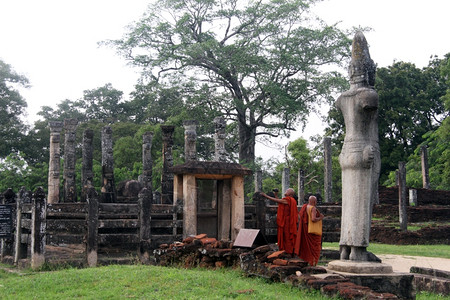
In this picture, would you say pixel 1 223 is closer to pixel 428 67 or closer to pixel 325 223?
pixel 325 223

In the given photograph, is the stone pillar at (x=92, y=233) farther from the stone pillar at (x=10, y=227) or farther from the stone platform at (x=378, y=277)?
the stone platform at (x=378, y=277)

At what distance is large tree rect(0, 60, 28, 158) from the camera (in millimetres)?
37719

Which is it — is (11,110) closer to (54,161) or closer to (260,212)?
(54,161)

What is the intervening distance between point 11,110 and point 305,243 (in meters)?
34.7

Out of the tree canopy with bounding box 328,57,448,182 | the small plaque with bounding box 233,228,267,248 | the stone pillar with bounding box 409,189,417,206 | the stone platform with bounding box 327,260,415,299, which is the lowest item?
the stone platform with bounding box 327,260,415,299

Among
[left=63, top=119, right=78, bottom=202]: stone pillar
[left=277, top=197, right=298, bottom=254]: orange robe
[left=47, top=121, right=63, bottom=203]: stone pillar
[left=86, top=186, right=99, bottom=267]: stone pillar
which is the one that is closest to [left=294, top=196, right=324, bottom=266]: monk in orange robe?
[left=277, top=197, right=298, bottom=254]: orange robe

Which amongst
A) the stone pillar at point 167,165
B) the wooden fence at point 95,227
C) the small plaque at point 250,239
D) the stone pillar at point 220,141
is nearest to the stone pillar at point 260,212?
the wooden fence at point 95,227

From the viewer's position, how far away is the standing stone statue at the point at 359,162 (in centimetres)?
788

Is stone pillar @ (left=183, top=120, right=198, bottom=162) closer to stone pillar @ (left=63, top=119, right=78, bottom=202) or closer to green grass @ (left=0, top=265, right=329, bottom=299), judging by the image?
stone pillar @ (left=63, top=119, right=78, bottom=202)

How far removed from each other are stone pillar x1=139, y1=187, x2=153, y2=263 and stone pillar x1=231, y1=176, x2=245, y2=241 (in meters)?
2.11

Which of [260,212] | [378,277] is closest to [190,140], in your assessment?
[260,212]

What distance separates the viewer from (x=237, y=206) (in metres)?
13.0

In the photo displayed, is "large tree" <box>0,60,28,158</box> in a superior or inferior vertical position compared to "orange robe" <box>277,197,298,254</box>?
superior

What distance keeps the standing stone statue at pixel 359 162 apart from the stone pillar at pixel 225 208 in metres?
5.40
